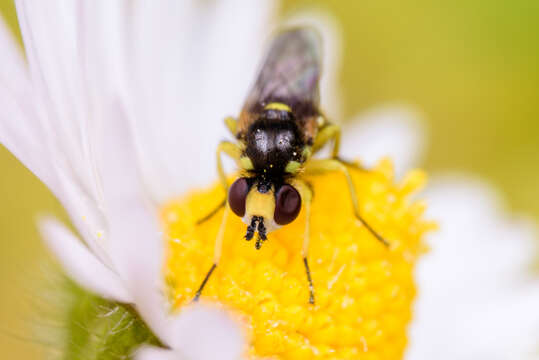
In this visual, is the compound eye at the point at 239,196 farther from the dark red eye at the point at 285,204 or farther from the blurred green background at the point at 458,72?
the blurred green background at the point at 458,72

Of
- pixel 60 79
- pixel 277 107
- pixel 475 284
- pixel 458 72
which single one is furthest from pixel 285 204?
pixel 458 72

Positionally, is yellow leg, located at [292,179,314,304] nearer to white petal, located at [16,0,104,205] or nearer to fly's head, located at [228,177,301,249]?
fly's head, located at [228,177,301,249]

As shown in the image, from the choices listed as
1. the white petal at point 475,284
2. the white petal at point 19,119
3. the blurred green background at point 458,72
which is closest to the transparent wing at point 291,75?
the white petal at point 19,119

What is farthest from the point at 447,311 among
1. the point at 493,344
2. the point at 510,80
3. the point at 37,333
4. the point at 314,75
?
the point at 510,80

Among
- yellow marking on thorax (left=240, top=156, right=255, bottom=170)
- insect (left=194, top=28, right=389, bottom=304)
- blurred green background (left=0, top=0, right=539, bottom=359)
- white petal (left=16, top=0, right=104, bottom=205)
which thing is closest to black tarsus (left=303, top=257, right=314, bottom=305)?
insect (left=194, top=28, right=389, bottom=304)

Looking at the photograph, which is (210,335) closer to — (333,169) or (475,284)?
(333,169)

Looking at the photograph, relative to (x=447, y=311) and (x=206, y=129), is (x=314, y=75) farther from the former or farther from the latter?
(x=447, y=311)

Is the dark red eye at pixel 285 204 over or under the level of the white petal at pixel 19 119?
under
